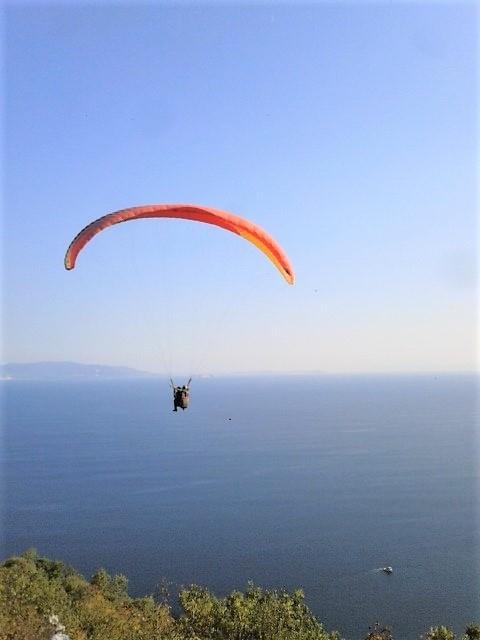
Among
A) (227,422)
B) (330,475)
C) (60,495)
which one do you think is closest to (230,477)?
(330,475)

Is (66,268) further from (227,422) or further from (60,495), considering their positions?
(227,422)

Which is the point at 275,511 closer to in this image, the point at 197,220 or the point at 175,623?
the point at 175,623

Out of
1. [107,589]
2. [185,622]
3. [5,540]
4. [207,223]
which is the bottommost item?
[5,540]

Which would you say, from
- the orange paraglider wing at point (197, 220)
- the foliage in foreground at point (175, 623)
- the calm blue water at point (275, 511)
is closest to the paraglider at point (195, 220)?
the orange paraglider wing at point (197, 220)

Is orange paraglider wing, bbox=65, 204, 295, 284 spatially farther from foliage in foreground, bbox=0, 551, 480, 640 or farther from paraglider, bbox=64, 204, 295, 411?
foliage in foreground, bbox=0, 551, 480, 640

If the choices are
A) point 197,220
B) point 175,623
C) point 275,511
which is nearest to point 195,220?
point 197,220

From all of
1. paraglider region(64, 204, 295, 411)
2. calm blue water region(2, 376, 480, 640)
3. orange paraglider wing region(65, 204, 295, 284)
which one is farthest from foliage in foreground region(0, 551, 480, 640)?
calm blue water region(2, 376, 480, 640)
